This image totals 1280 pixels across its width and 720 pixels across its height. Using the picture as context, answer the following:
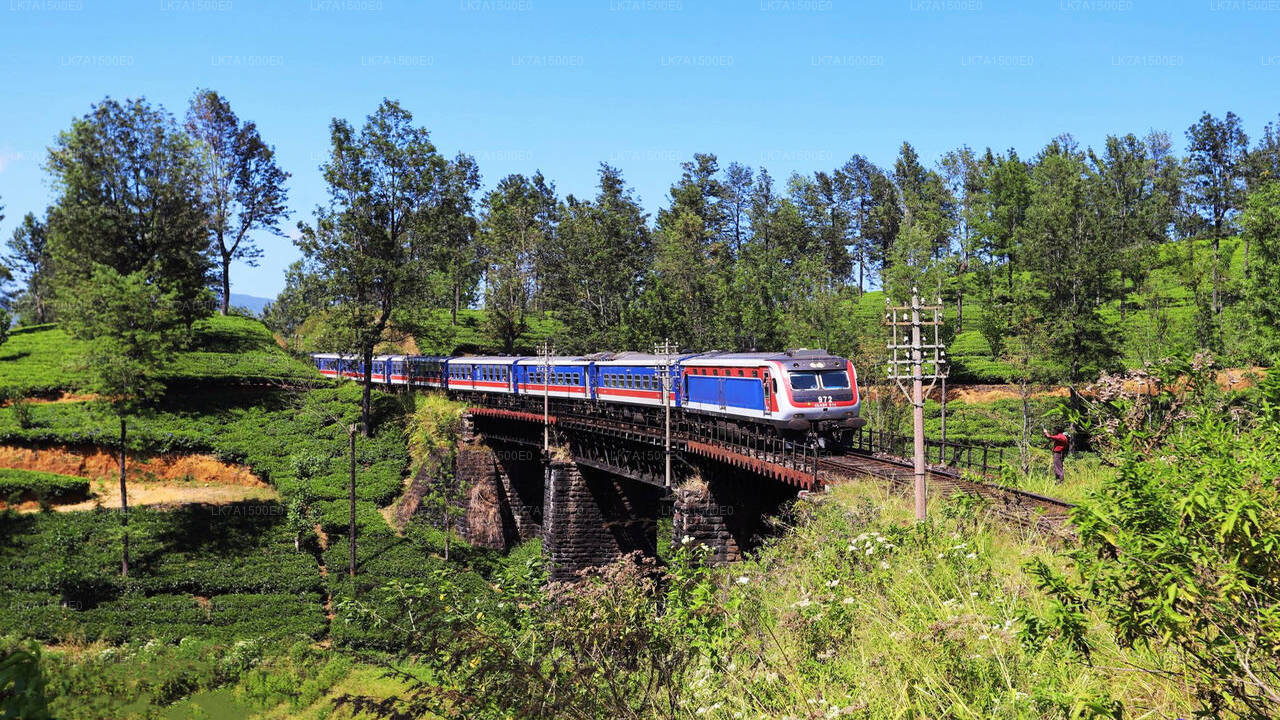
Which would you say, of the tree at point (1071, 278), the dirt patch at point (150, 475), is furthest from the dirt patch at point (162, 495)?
the tree at point (1071, 278)

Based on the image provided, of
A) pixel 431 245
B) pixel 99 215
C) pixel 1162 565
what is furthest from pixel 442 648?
pixel 99 215

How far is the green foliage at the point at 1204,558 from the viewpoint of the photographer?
4816 millimetres

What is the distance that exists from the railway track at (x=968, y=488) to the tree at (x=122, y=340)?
2826 centimetres

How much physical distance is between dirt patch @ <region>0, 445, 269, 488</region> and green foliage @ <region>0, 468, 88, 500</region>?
7.49 feet

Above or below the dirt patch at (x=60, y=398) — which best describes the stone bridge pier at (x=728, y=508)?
below

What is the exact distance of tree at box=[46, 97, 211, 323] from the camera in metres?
49.0

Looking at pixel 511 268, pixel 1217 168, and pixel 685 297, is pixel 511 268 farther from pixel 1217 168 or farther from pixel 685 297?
pixel 1217 168

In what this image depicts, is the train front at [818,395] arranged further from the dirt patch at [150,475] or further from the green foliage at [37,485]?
the green foliage at [37,485]

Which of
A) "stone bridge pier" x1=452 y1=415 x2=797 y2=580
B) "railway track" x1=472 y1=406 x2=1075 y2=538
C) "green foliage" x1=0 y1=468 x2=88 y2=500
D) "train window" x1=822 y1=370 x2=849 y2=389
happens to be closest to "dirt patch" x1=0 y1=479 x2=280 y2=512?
"green foliage" x1=0 y1=468 x2=88 y2=500

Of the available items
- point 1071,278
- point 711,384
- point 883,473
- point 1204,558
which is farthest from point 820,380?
point 1071,278

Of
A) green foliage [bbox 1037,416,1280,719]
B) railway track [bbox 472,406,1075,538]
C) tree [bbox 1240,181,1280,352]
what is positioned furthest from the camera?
tree [bbox 1240,181,1280,352]

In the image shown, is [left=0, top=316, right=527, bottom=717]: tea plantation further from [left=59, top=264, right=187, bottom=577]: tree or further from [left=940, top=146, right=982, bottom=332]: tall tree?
[left=940, top=146, right=982, bottom=332]: tall tree

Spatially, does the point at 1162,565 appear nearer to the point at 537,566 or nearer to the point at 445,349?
the point at 537,566

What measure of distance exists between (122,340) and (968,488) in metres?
32.9
